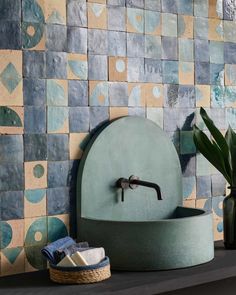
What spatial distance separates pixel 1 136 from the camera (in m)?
1.88

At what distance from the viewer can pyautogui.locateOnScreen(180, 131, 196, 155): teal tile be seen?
232 cm

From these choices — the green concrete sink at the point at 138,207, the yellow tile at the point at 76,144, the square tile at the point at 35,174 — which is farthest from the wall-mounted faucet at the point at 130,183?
the square tile at the point at 35,174

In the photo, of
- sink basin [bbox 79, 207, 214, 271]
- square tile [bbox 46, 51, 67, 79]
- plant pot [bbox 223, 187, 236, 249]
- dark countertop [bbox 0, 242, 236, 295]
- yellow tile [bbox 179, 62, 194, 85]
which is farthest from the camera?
yellow tile [bbox 179, 62, 194, 85]

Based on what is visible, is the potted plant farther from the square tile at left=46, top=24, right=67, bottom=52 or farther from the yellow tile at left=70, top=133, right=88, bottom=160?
the square tile at left=46, top=24, right=67, bottom=52

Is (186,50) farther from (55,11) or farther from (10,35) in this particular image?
(10,35)

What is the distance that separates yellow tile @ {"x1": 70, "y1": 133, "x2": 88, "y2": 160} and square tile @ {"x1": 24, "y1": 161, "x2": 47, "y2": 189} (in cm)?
11

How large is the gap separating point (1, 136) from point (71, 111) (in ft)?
0.85

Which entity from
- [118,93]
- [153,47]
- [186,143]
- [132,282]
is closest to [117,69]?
[118,93]

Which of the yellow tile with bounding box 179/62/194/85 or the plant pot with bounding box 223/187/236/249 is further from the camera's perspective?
the yellow tile with bounding box 179/62/194/85

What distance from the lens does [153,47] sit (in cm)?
224

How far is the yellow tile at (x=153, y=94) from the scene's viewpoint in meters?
2.22

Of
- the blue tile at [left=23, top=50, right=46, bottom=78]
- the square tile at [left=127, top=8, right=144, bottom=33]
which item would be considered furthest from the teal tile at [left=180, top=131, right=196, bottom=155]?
the blue tile at [left=23, top=50, right=46, bottom=78]

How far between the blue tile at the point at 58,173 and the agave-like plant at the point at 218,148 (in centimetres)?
52

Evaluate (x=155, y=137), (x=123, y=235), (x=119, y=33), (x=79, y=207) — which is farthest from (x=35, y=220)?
(x=119, y=33)
